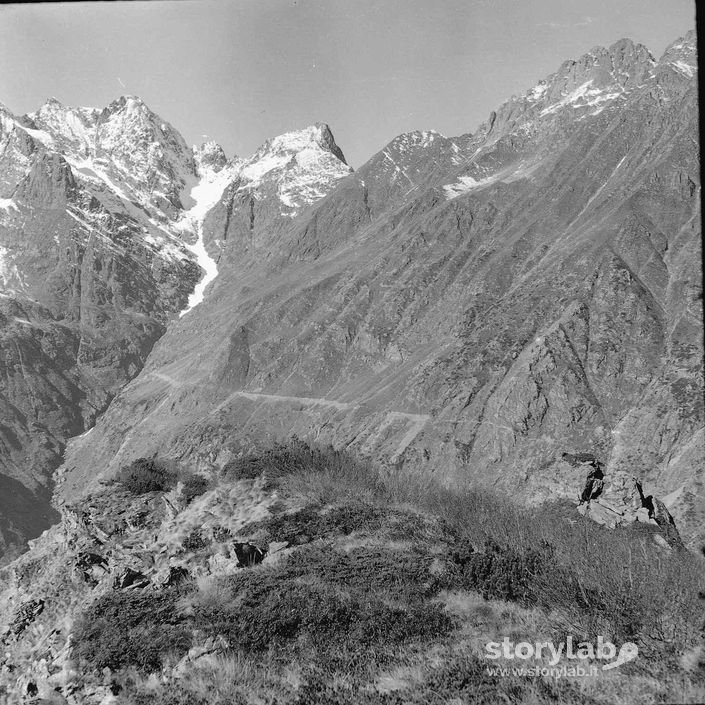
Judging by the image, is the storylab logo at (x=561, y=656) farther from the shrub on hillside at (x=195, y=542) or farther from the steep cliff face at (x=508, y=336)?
the steep cliff face at (x=508, y=336)

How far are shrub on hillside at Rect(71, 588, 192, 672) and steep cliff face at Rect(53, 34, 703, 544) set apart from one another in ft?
75.6

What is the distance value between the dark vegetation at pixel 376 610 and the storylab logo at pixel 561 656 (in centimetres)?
20

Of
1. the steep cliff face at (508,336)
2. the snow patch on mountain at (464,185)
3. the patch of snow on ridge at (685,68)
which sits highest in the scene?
the patch of snow on ridge at (685,68)

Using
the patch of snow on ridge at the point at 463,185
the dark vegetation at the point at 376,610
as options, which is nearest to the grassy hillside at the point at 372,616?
the dark vegetation at the point at 376,610

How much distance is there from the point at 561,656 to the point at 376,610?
3.26 meters

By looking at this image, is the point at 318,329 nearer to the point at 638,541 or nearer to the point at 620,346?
the point at 620,346

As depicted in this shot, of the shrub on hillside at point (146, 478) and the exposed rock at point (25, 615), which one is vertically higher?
the shrub on hillside at point (146, 478)

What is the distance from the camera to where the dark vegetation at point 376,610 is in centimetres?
980

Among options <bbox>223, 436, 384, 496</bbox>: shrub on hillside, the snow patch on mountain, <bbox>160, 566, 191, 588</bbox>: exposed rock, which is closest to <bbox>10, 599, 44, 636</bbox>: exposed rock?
<bbox>160, 566, 191, 588</bbox>: exposed rock

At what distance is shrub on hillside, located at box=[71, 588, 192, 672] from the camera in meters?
10.8

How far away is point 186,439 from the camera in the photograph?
137 meters

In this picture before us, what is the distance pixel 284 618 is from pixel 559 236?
13130 centimetres

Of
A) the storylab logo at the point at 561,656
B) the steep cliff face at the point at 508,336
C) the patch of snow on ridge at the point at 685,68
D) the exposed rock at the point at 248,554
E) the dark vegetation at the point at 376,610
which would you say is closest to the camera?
the storylab logo at the point at 561,656

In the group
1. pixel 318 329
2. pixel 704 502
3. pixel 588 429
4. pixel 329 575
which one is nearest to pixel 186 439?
pixel 318 329
